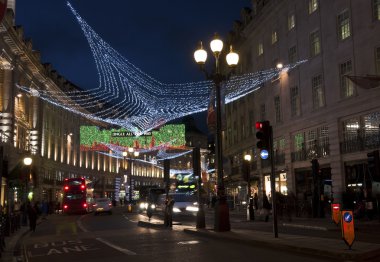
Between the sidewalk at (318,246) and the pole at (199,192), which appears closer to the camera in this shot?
the sidewalk at (318,246)

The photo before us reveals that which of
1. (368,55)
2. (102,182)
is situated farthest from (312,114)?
(102,182)

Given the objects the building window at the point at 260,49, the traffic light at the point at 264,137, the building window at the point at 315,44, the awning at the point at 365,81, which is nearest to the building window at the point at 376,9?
the awning at the point at 365,81

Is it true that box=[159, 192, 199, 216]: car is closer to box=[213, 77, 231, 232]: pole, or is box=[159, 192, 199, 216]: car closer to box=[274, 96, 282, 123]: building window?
box=[274, 96, 282, 123]: building window

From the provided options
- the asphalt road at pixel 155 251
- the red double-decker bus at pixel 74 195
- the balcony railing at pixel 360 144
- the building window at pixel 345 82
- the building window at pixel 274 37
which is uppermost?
the building window at pixel 274 37

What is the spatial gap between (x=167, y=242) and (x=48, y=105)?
56175mm

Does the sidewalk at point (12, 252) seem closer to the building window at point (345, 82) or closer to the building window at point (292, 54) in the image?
the building window at point (345, 82)

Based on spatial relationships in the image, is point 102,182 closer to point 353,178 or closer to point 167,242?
point 353,178

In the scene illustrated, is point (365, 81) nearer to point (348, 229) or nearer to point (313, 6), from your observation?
point (313, 6)

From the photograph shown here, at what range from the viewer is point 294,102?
3909cm

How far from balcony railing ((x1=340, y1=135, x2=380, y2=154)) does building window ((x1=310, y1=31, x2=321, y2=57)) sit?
695 cm

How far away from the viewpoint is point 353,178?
31828mm

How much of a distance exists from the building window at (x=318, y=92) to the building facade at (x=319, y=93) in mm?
69

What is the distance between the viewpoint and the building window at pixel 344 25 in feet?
104

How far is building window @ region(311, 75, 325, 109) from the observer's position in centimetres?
3484
